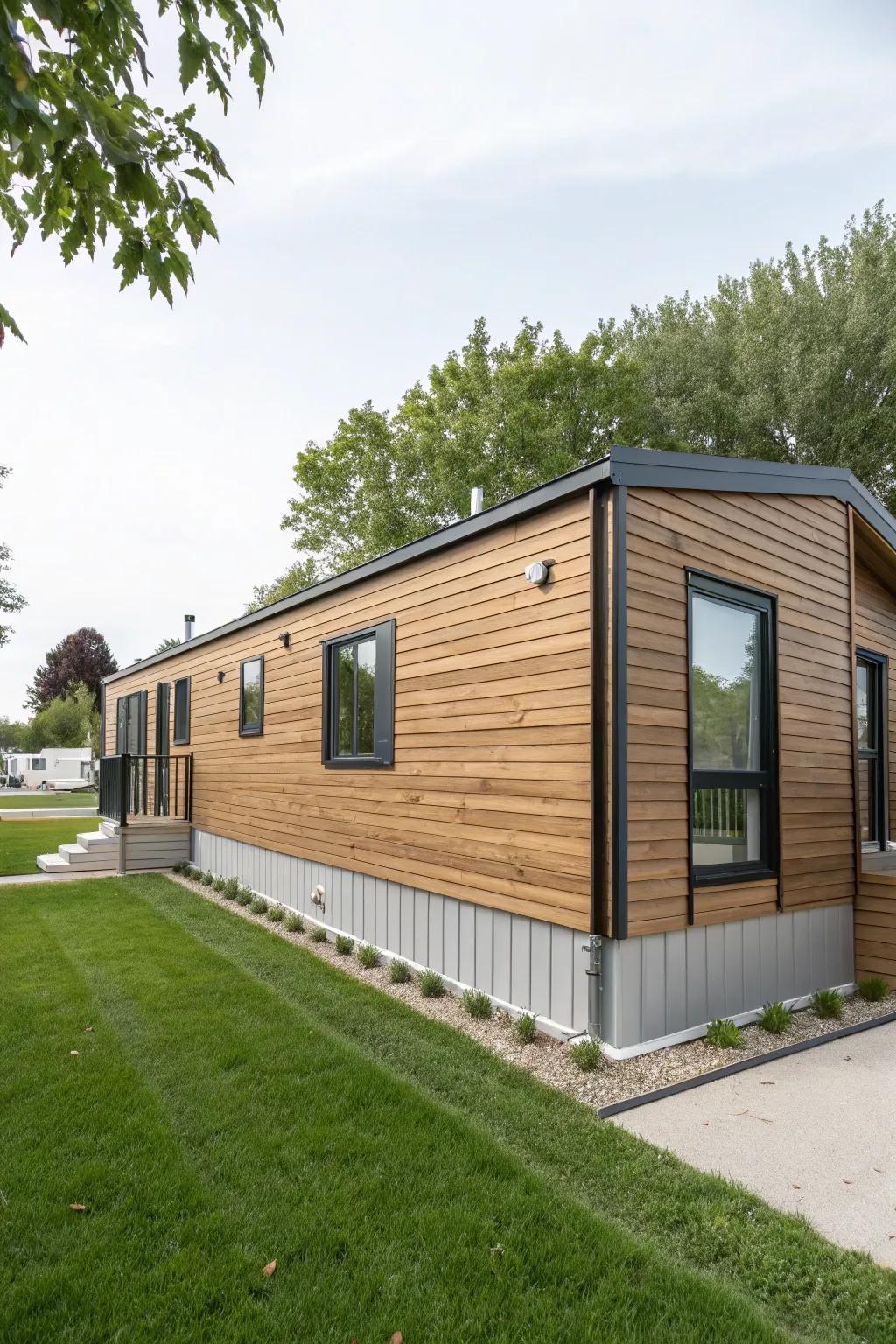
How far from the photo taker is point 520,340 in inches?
806

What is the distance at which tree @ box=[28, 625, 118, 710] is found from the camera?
52.8m

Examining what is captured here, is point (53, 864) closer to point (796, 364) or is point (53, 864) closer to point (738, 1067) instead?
point (738, 1067)

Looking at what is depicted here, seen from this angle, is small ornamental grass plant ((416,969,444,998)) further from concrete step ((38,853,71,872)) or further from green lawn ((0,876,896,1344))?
concrete step ((38,853,71,872))

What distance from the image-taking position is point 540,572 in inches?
193

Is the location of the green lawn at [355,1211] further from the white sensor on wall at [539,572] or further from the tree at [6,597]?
the tree at [6,597]

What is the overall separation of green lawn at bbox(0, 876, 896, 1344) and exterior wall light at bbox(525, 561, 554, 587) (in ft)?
9.05

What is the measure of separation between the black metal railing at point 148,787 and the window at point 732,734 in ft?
27.9

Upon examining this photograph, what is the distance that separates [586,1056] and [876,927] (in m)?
3.12

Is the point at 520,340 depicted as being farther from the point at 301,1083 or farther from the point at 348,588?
the point at 301,1083

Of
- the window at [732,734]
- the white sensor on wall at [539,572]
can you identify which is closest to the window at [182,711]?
the white sensor on wall at [539,572]

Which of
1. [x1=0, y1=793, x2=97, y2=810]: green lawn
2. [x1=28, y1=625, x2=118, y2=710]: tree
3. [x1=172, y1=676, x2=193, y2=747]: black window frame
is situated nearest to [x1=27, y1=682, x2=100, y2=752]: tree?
[x1=28, y1=625, x2=118, y2=710]: tree

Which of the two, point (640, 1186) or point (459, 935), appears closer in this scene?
point (640, 1186)

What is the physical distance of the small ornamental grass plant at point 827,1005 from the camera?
5.21 metres

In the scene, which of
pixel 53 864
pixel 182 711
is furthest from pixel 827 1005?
pixel 53 864
